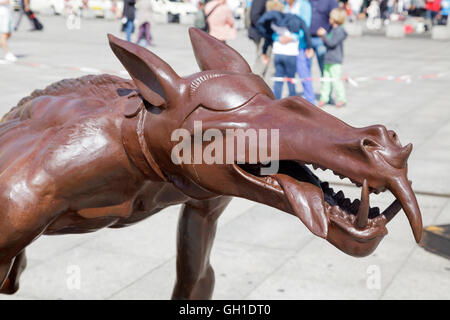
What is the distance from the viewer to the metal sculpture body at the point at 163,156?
1937mm

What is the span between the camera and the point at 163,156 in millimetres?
2248

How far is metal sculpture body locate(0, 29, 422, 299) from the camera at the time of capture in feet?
6.35

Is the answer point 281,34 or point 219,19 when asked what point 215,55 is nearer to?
point 281,34

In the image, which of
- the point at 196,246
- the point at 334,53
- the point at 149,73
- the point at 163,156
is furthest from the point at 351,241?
the point at 334,53

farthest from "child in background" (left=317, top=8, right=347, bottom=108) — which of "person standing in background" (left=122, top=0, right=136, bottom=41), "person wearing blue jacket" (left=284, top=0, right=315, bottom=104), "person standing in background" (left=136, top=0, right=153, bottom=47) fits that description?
"person standing in background" (left=122, top=0, right=136, bottom=41)

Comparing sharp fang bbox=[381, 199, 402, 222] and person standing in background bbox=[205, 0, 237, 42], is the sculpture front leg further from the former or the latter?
person standing in background bbox=[205, 0, 237, 42]

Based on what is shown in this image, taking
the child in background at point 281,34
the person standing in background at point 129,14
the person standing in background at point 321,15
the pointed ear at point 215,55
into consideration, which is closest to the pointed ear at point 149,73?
the pointed ear at point 215,55

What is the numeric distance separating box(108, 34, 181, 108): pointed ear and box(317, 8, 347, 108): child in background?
8.28 meters

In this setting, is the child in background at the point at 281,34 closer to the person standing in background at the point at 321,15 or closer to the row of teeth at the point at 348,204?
the person standing in background at the point at 321,15

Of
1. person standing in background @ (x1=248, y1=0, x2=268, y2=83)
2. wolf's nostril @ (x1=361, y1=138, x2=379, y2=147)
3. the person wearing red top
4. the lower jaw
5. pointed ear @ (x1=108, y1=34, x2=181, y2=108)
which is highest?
pointed ear @ (x1=108, y1=34, x2=181, y2=108)

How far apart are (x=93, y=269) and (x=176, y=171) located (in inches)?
103

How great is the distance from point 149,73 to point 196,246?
1.10m

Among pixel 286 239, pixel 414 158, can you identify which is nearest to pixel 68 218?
pixel 286 239

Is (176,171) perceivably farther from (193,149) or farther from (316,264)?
(316,264)
